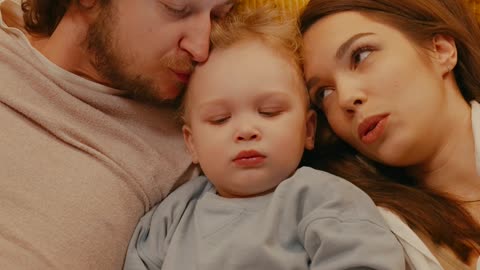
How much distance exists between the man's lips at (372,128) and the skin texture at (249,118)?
13 cm

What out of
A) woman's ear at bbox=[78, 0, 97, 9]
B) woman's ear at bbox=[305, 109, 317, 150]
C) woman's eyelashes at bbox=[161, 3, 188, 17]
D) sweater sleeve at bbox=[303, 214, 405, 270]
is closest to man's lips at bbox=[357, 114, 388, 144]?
woman's ear at bbox=[305, 109, 317, 150]

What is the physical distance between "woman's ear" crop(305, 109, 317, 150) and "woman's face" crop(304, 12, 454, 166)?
41 mm

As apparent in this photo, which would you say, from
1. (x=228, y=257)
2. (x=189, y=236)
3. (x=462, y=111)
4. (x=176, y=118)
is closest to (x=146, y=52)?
(x=176, y=118)

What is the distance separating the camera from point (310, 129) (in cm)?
124

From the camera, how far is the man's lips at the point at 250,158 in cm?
107

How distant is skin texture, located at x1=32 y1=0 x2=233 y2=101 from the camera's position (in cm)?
128

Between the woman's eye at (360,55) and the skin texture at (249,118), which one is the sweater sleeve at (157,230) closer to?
the skin texture at (249,118)

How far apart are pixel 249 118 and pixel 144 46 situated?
1.26ft

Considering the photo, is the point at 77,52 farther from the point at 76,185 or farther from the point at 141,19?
the point at 76,185

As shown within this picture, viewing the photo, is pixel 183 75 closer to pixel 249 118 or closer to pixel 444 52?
pixel 249 118

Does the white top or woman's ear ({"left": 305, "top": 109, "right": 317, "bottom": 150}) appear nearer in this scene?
the white top

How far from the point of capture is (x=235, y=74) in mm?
1132

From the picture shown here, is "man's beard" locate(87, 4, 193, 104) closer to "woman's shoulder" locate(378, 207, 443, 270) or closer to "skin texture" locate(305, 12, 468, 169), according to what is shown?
"skin texture" locate(305, 12, 468, 169)

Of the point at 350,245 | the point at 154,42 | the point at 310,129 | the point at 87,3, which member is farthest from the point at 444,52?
the point at 87,3
